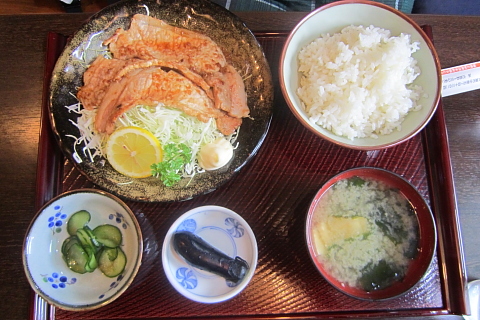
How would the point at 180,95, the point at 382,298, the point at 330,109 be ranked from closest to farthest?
the point at 382,298 → the point at 330,109 → the point at 180,95

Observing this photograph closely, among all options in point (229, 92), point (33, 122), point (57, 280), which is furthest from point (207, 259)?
point (33, 122)

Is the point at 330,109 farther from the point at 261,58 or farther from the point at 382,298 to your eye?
the point at 382,298

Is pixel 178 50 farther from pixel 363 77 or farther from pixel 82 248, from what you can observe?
pixel 82 248

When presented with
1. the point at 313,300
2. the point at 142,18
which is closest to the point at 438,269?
the point at 313,300

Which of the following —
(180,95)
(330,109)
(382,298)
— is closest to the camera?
(382,298)

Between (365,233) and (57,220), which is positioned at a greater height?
(365,233)

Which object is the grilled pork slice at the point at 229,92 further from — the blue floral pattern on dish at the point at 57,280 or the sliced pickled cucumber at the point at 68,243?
the blue floral pattern on dish at the point at 57,280

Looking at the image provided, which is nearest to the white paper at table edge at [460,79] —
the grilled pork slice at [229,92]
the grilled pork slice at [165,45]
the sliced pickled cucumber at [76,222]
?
the grilled pork slice at [229,92]
